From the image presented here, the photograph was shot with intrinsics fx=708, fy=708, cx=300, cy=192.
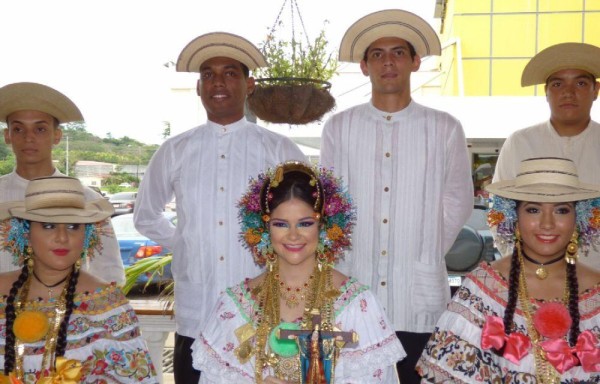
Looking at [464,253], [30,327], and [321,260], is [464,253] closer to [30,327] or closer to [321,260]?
[321,260]

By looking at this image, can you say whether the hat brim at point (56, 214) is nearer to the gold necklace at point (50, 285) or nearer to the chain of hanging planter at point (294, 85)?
the gold necklace at point (50, 285)

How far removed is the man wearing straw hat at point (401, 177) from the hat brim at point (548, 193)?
2.15ft

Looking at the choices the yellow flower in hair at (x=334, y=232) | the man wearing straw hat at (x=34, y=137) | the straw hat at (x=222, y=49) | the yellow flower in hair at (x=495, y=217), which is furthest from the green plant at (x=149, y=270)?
the yellow flower in hair at (x=495, y=217)

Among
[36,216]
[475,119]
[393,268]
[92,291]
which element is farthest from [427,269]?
[475,119]

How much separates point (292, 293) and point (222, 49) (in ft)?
5.20

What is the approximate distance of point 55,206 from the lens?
9.92 ft

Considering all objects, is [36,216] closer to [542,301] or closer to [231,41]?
[231,41]

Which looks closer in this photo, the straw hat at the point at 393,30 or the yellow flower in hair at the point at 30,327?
the yellow flower in hair at the point at 30,327

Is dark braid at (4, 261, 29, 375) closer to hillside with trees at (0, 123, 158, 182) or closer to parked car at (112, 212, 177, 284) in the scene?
hillside with trees at (0, 123, 158, 182)

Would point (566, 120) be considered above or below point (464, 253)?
above

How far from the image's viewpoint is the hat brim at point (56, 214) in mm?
2963

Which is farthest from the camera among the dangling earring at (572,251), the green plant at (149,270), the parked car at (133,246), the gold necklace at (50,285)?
the parked car at (133,246)

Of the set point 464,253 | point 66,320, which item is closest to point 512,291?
point 66,320

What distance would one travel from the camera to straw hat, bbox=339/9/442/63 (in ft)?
12.1
